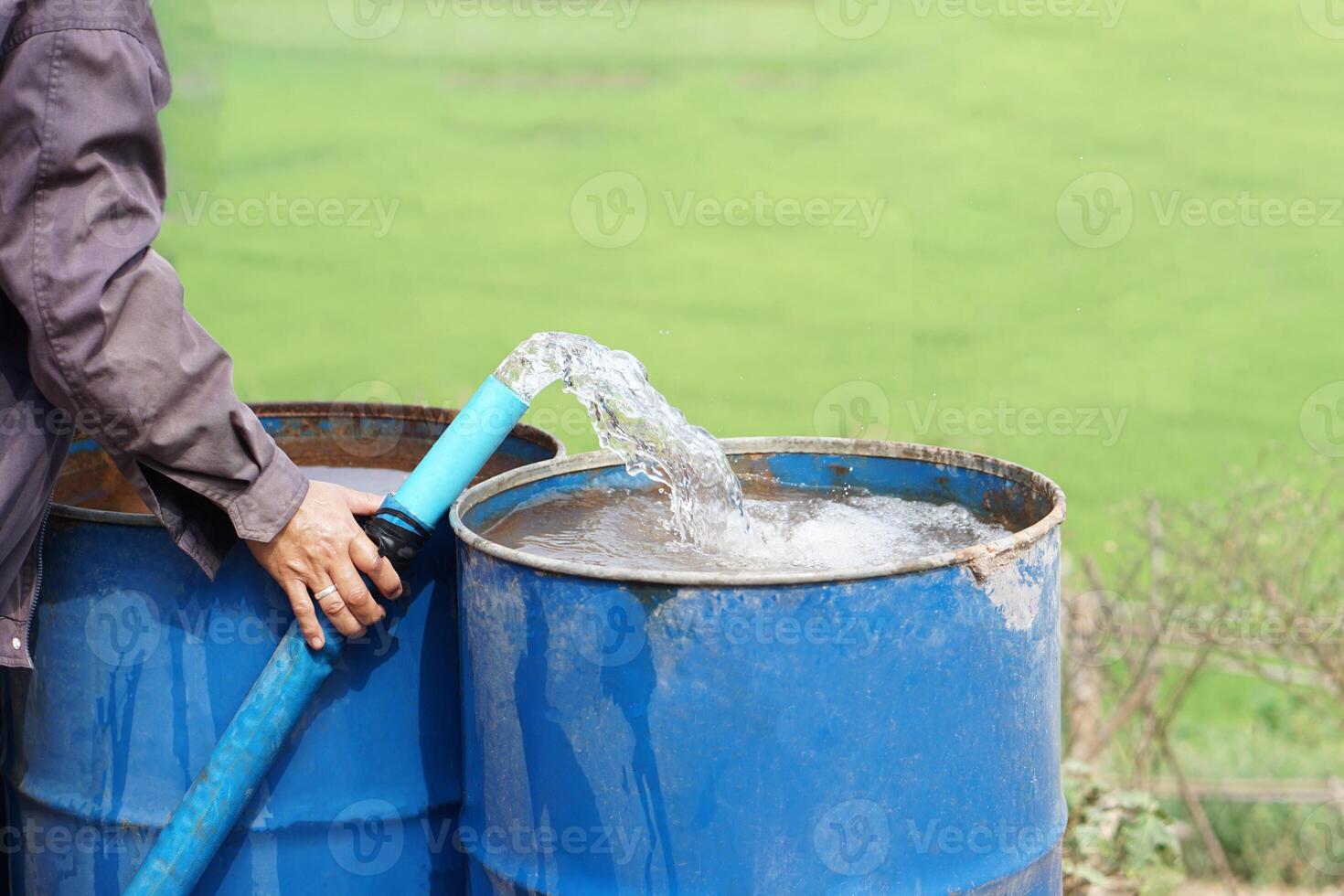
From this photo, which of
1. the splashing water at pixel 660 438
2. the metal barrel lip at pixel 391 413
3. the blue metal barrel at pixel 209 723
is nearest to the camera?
the blue metal barrel at pixel 209 723

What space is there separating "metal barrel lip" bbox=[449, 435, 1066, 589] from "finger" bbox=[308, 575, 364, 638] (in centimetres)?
18

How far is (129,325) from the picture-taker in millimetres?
1615

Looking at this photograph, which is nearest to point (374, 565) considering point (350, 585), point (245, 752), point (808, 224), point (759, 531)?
point (350, 585)

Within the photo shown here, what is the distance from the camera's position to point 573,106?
19.6ft

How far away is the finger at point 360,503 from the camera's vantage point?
1.83 meters

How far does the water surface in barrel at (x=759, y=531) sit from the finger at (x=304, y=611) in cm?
31

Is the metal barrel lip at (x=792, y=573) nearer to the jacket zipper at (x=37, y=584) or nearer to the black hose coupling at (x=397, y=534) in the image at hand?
the black hose coupling at (x=397, y=534)

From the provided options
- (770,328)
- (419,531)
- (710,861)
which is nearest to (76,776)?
(419,531)

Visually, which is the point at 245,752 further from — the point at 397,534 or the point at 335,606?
the point at 397,534

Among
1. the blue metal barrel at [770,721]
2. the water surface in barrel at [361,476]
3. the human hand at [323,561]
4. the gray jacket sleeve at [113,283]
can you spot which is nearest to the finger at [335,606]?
the human hand at [323,561]

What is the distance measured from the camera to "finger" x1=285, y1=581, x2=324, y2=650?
1736mm

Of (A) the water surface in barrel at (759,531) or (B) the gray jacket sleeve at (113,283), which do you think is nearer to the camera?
(B) the gray jacket sleeve at (113,283)

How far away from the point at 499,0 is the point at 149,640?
197 inches

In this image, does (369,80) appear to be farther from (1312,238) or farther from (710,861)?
(710,861)
